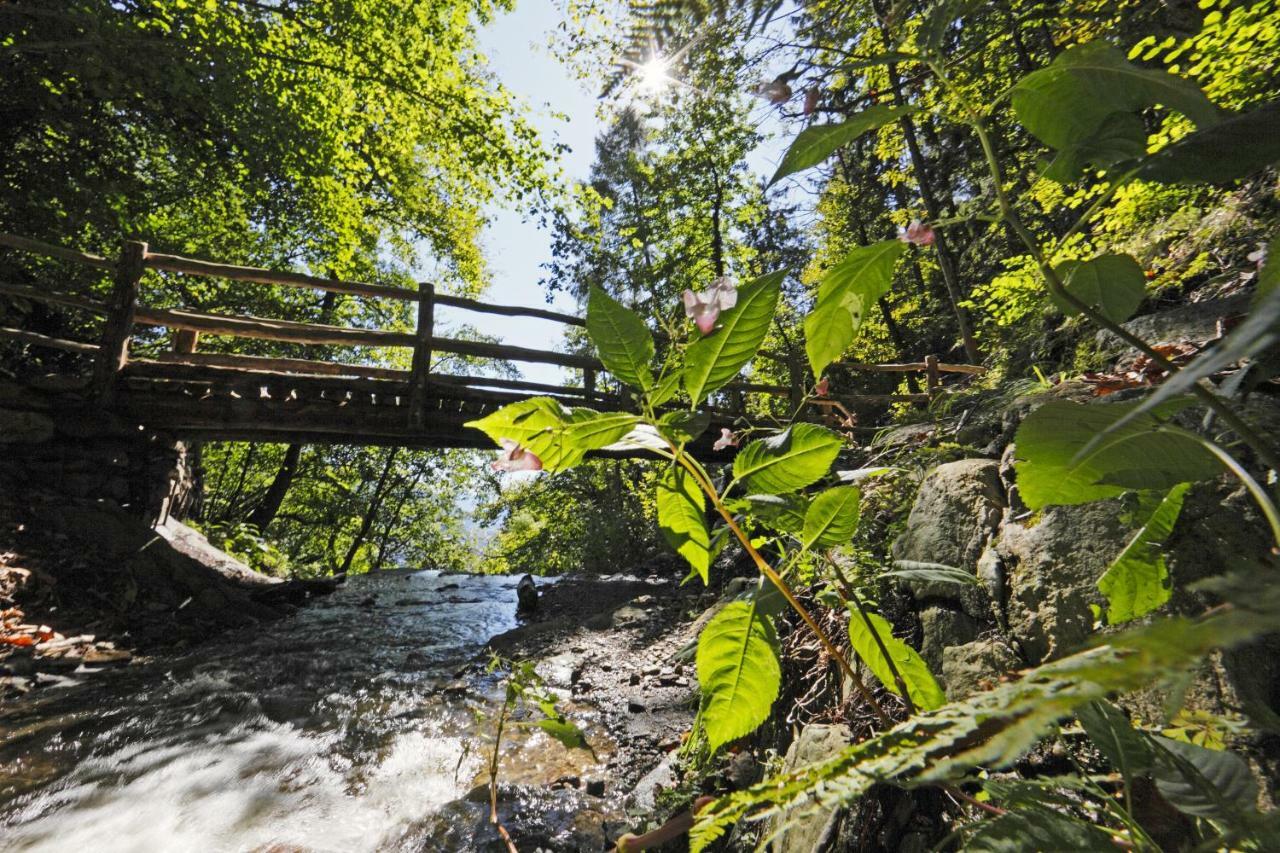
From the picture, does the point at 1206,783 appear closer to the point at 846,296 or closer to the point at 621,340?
the point at 846,296

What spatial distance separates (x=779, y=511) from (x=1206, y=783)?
437 millimetres

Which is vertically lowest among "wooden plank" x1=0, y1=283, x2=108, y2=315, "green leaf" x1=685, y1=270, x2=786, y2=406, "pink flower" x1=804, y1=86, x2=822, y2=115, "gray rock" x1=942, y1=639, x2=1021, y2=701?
"gray rock" x1=942, y1=639, x2=1021, y2=701

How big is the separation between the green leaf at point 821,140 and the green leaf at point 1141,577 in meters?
0.53

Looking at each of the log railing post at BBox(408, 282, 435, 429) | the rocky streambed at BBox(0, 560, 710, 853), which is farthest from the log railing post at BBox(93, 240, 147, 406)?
the rocky streambed at BBox(0, 560, 710, 853)

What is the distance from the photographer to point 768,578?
706mm

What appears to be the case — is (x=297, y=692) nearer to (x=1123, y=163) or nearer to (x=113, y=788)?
(x=113, y=788)

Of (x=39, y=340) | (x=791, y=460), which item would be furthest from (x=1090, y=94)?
(x=39, y=340)

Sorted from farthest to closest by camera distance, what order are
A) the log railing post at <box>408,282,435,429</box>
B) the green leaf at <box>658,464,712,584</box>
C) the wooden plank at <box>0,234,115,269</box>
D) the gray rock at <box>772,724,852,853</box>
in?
the log railing post at <box>408,282,435,429</box> → the wooden plank at <box>0,234,115,269</box> → the gray rock at <box>772,724,852,853</box> → the green leaf at <box>658,464,712,584</box>

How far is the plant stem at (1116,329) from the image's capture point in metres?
0.38

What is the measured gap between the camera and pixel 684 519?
2.31 feet

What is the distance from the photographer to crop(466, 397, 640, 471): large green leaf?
61 centimetres

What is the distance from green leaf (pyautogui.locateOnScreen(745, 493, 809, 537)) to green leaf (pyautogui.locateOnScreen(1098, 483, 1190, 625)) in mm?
336

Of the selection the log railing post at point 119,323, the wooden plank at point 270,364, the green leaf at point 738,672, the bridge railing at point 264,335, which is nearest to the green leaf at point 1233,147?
the green leaf at point 738,672

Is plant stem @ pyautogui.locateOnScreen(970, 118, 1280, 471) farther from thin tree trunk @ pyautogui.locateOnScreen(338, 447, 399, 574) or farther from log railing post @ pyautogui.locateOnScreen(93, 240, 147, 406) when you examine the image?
thin tree trunk @ pyautogui.locateOnScreen(338, 447, 399, 574)
